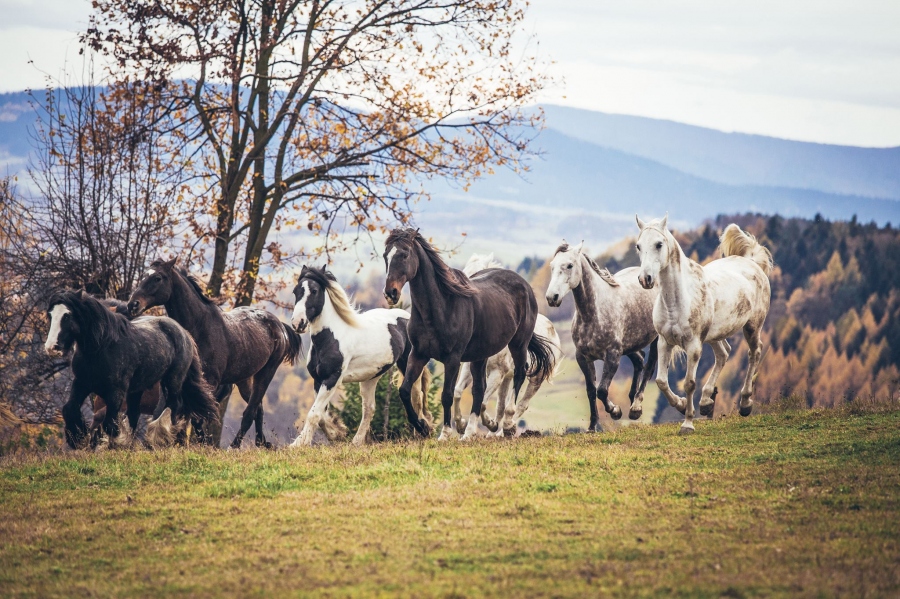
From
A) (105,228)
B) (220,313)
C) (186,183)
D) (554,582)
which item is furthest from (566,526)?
(186,183)

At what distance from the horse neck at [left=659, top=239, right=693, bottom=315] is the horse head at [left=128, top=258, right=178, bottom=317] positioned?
709 cm

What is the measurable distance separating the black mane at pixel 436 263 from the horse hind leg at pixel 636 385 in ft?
10.9

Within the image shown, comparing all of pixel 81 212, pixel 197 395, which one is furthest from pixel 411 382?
pixel 81 212

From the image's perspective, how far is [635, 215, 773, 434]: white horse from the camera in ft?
42.8

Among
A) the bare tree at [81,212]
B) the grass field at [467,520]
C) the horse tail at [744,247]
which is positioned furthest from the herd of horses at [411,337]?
the bare tree at [81,212]

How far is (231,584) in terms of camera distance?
21.9 ft

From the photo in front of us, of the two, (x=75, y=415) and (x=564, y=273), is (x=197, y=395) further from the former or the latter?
(x=564, y=273)

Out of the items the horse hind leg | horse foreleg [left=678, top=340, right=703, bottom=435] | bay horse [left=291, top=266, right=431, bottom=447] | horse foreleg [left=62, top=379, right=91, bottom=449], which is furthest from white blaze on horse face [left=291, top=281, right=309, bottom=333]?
horse foreleg [left=678, top=340, right=703, bottom=435]

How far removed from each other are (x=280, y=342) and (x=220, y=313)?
1293mm

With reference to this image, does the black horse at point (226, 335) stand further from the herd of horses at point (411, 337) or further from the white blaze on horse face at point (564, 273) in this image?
the white blaze on horse face at point (564, 273)

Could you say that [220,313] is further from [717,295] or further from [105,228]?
[717,295]

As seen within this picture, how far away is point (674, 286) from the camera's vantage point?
1331 cm

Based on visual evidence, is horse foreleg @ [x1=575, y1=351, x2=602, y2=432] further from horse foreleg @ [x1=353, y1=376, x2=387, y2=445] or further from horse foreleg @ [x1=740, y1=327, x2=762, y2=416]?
horse foreleg @ [x1=353, y1=376, x2=387, y2=445]

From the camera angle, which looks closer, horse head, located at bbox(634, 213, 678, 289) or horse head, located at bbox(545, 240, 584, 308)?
→ horse head, located at bbox(634, 213, 678, 289)
